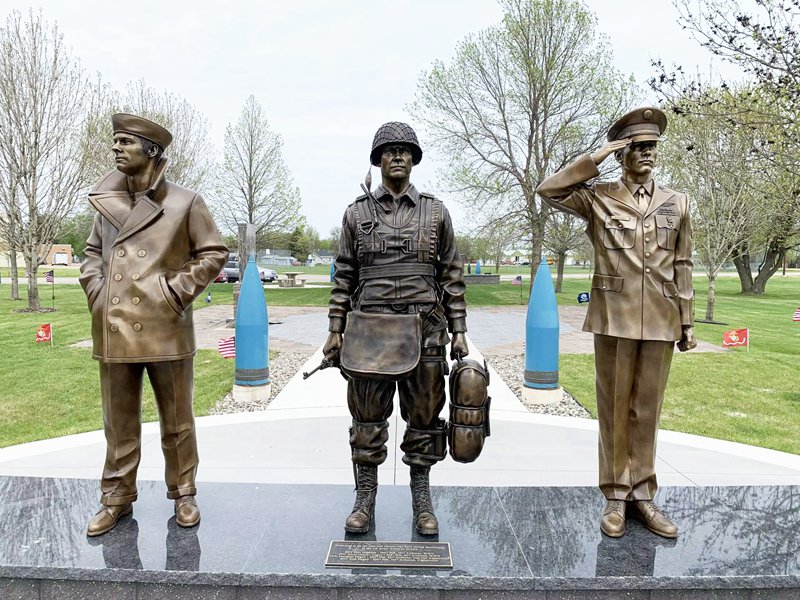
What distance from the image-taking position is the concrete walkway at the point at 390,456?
4871 millimetres

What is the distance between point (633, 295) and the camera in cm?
311

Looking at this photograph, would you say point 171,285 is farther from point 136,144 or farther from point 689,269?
point 689,269

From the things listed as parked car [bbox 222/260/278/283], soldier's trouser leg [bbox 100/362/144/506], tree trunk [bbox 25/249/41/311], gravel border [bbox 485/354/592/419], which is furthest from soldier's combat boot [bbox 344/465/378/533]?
parked car [bbox 222/260/278/283]

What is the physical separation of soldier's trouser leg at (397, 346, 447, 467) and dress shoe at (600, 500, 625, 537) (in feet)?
3.28

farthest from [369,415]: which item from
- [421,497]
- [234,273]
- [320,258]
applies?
[320,258]

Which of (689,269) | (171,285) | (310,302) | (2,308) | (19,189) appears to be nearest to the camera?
(171,285)

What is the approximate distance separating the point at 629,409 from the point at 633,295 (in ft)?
2.24

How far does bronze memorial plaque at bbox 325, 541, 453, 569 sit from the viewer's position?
284 centimetres

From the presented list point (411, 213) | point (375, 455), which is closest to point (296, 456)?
point (375, 455)

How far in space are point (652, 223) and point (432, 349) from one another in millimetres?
1430

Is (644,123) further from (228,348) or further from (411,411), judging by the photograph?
(228,348)

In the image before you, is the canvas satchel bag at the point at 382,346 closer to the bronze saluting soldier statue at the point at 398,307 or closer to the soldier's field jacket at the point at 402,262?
the bronze saluting soldier statue at the point at 398,307

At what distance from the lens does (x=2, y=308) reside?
19.0 meters

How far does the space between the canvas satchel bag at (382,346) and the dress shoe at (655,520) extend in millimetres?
1630
